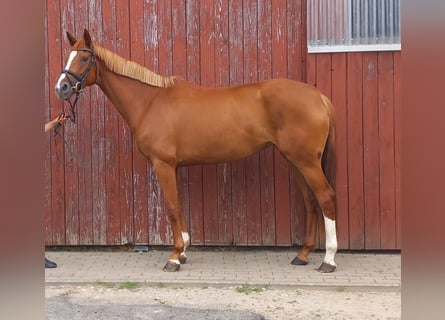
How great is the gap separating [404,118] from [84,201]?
5.28 m

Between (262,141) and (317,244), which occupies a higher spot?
(262,141)

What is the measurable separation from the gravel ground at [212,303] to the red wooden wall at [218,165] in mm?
1275

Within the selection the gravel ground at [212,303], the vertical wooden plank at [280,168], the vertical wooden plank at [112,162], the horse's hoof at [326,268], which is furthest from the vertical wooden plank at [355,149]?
the vertical wooden plank at [112,162]

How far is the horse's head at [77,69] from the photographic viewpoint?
4.89m

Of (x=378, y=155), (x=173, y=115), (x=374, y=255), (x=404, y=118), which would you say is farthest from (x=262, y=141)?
(x=404, y=118)

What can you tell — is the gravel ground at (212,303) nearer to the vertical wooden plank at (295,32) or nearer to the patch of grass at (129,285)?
the patch of grass at (129,285)

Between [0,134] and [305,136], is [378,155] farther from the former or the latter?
[0,134]

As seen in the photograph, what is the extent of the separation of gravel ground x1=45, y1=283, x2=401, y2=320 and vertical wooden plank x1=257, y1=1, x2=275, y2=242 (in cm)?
134

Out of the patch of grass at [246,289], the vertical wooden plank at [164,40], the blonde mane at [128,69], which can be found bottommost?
the patch of grass at [246,289]

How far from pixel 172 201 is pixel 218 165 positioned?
875 millimetres

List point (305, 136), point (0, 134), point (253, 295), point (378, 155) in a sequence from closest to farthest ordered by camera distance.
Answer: point (0, 134)
point (253, 295)
point (305, 136)
point (378, 155)

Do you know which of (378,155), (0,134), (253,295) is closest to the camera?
(0,134)

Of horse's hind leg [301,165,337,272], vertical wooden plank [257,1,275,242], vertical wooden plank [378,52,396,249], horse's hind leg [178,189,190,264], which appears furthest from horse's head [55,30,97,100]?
vertical wooden plank [378,52,396,249]

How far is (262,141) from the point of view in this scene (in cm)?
505
